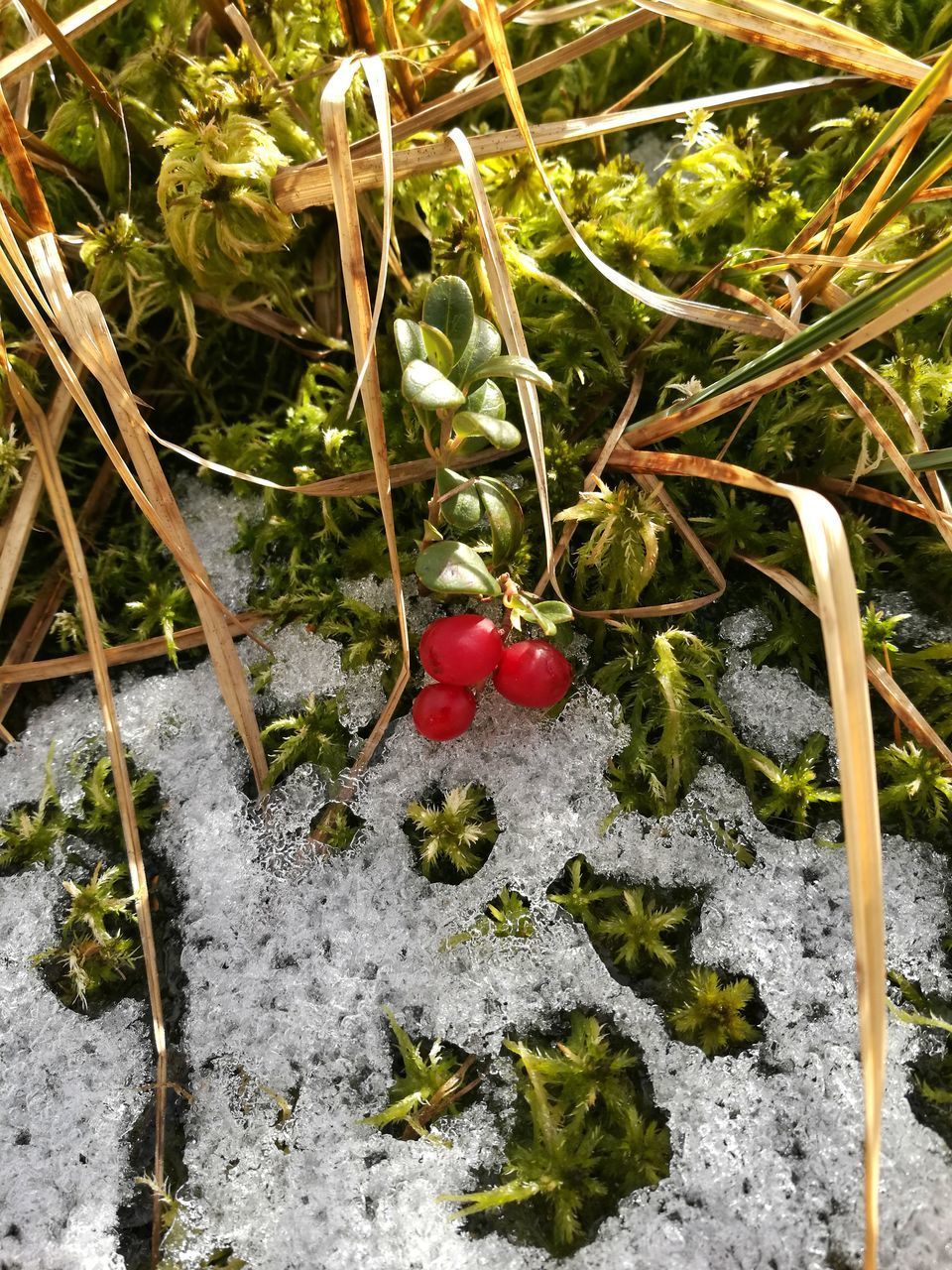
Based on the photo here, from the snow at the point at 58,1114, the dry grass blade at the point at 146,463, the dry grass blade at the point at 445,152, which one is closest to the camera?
the snow at the point at 58,1114

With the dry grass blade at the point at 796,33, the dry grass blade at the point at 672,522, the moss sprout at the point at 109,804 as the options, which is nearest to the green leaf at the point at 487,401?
the dry grass blade at the point at 672,522

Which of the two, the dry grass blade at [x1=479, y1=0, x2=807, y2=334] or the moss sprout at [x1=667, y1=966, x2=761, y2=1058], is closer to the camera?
the moss sprout at [x1=667, y1=966, x2=761, y2=1058]

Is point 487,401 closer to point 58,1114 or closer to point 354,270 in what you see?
point 354,270

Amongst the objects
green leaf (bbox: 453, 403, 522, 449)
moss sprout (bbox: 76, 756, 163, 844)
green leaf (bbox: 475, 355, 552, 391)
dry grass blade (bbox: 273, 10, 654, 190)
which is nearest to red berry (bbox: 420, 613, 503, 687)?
green leaf (bbox: 453, 403, 522, 449)

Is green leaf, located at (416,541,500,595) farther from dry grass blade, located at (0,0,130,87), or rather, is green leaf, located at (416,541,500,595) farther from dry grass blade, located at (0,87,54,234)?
dry grass blade, located at (0,0,130,87)

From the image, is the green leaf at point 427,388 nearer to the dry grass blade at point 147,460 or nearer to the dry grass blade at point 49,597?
the dry grass blade at point 147,460
